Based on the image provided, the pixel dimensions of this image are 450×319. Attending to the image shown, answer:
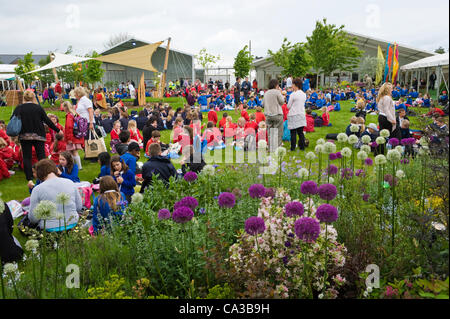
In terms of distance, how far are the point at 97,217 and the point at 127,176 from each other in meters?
1.40

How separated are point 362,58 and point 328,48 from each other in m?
7.94

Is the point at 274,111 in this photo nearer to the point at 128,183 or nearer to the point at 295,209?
the point at 128,183

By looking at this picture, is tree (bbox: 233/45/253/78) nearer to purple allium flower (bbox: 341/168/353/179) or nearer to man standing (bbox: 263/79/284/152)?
man standing (bbox: 263/79/284/152)

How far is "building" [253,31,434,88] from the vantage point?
119 feet

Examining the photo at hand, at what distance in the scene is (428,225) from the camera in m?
2.53

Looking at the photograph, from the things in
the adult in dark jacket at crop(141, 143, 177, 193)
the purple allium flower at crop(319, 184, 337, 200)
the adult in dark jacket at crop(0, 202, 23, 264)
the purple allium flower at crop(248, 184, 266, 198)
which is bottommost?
the adult in dark jacket at crop(0, 202, 23, 264)

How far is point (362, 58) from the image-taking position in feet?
130

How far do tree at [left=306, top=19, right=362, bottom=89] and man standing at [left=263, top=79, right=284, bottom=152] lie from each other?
27221 mm

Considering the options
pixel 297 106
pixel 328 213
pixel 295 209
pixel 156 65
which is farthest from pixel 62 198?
pixel 156 65

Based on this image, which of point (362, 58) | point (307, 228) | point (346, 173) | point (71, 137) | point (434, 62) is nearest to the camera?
point (307, 228)

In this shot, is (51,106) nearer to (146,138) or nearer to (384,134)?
(146,138)

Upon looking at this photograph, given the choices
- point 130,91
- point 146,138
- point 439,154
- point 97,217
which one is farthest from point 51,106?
point 439,154

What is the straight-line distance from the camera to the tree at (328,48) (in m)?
34.2

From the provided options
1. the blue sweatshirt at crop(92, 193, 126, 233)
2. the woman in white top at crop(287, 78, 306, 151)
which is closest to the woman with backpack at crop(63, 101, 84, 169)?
the blue sweatshirt at crop(92, 193, 126, 233)
